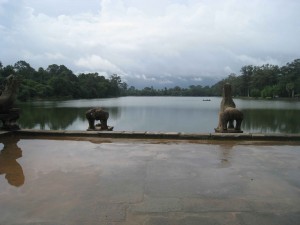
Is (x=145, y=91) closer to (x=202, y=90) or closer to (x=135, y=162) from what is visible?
(x=202, y=90)

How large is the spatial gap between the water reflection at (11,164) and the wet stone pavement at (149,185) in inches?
0.5

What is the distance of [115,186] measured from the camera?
141 inches

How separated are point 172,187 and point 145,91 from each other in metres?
171

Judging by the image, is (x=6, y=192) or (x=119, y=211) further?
(x=6, y=192)

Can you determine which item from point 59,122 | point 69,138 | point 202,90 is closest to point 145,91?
point 202,90

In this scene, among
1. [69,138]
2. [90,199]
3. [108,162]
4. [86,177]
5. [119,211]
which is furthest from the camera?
[69,138]

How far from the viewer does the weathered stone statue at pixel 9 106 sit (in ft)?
25.2

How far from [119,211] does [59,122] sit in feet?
87.0

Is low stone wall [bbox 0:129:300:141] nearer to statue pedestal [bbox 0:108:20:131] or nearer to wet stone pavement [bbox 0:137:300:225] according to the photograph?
statue pedestal [bbox 0:108:20:131]

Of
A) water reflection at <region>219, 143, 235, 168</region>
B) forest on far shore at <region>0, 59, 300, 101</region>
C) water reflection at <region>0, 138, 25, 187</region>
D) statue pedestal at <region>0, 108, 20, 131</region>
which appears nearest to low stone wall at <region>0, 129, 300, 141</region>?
statue pedestal at <region>0, 108, 20, 131</region>

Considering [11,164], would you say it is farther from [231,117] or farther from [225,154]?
[231,117]

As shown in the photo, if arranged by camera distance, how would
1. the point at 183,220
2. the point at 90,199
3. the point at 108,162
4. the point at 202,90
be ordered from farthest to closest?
the point at 202,90 < the point at 108,162 < the point at 90,199 < the point at 183,220

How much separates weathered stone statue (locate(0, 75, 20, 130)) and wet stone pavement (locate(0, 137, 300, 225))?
199 centimetres

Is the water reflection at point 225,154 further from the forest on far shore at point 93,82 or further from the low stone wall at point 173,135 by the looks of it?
the forest on far shore at point 93,82
